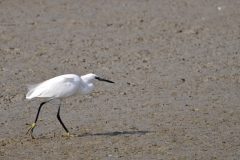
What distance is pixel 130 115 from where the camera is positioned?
11.3 metres

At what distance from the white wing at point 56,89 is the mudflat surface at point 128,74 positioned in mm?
537

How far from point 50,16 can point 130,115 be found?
730 cm

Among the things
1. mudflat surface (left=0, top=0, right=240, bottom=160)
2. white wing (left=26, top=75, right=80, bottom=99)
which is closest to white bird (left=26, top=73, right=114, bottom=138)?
white wing (left=26, top=75, right=80, bottom=99)

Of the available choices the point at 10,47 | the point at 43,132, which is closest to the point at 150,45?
the point at 10,47

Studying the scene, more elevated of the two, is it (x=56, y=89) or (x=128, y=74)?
(x=56, y=89)

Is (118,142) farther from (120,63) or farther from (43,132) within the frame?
(120,63)

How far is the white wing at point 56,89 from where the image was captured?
10.2 m

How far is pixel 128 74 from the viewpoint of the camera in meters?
13.6

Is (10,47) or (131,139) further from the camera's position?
(10,47)

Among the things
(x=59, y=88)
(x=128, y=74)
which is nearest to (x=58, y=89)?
(x=59, y=88)

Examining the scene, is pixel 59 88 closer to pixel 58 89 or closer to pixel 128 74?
pixel 58 89

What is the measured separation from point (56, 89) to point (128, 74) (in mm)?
3484

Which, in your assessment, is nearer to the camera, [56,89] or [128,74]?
[56,89]

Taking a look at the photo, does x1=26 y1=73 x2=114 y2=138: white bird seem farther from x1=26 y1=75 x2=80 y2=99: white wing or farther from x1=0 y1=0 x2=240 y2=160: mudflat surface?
x1=0 y1=0 x2=240 y2=160: mudflat surface
